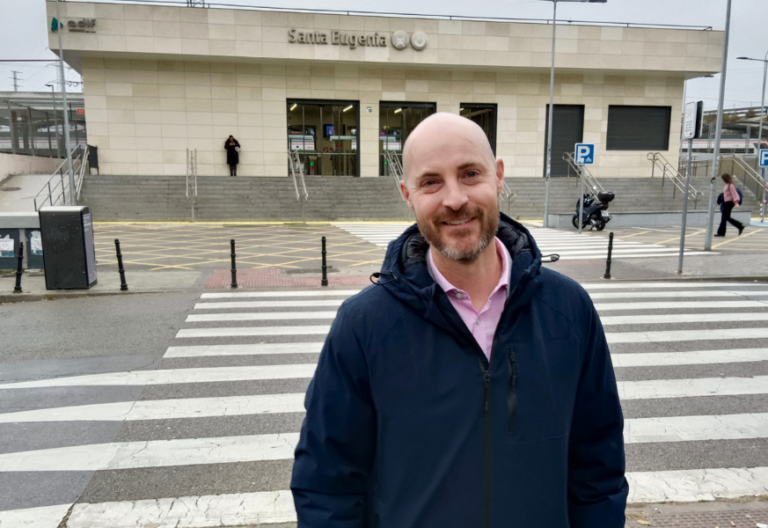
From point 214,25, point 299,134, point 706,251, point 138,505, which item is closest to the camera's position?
point 138,505

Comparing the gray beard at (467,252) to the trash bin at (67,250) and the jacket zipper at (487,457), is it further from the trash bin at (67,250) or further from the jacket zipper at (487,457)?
the trash bin at (67,250)

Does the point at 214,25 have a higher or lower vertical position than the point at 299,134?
higher

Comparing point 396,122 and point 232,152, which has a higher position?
point 396,122

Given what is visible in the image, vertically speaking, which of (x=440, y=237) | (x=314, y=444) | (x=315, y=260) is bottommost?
(x=315, y=260)

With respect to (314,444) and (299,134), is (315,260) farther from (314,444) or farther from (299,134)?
(299,134)

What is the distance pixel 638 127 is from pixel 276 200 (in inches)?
877

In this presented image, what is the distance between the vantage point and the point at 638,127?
114 feet

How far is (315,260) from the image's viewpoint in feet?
48.3

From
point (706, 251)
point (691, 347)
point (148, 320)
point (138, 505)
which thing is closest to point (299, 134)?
point (706, 251)

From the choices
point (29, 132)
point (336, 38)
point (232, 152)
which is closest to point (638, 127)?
point (336, 38)

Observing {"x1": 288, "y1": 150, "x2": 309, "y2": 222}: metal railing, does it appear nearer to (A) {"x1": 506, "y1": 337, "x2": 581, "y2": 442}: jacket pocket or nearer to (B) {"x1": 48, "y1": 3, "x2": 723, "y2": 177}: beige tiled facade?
(B) {"x1": 48, "y1": 3, "x2": 723, "y2": 177}: beige tiled facade

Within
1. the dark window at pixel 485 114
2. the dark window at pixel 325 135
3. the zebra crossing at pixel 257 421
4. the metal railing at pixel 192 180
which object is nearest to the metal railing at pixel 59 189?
the metal railing at pixel 192 180

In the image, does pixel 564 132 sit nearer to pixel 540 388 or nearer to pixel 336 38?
pixel 336 38

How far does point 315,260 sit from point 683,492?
11484 mm
